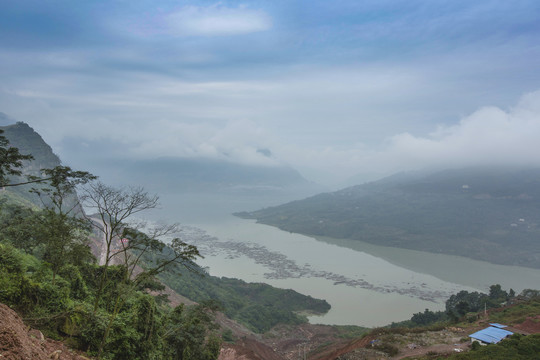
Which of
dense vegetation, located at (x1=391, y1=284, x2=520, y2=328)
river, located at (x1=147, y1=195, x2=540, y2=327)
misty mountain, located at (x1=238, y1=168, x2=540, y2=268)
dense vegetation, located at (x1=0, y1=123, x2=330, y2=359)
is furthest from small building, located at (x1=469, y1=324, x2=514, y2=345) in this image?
misty mountain, located at (x1=238, y1=168, x2=540, y2=268)

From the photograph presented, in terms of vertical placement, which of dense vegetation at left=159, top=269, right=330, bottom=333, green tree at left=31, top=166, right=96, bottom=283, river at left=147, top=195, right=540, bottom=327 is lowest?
dense vegetation at left=159, top=269, right=330, bottom=333

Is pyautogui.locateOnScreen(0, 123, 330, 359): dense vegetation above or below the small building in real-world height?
above

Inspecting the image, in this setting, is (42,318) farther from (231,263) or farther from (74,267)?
(231,263)

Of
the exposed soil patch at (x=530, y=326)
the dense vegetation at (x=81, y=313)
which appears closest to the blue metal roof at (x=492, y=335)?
the exposed soil patch at (x=530, y=326)

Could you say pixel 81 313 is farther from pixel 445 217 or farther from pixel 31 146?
pixel 445 217

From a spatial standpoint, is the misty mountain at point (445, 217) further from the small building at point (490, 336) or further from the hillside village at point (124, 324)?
the small building at point (490, 336)

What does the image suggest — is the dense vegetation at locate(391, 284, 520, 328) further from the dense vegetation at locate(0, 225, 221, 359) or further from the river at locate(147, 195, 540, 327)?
the dense vegetation at locate(0, 225, 221, 359)
